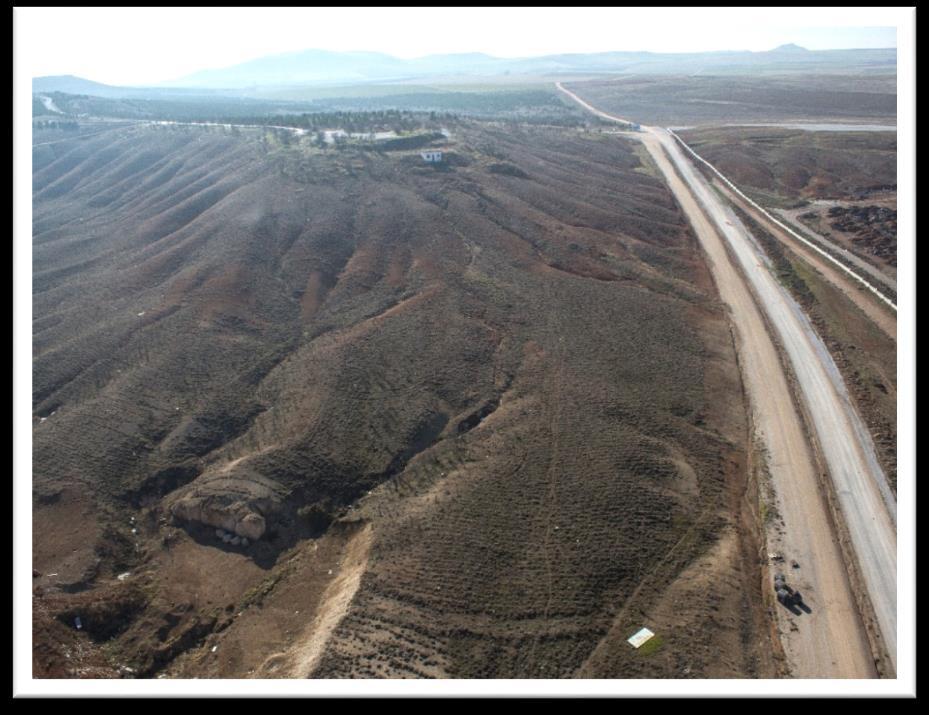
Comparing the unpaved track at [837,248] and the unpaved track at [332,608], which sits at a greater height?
the unpaved track at [837,248]

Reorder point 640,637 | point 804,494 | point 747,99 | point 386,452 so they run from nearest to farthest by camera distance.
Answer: point 640,637 < point 804,494 < point 386,452 < point 747,99

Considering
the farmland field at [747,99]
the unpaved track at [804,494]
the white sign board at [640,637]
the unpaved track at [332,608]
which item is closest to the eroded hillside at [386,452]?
the unpaved track at [332,608]

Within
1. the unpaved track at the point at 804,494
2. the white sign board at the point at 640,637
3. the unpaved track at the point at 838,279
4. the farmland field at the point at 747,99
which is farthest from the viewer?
the farmland field at the point at 747,99

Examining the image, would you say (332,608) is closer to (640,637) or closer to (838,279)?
(640,637)

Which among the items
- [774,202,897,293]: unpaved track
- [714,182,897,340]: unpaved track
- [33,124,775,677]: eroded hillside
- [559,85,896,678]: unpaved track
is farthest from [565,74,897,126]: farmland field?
[559,85,896,678]: unpaved track

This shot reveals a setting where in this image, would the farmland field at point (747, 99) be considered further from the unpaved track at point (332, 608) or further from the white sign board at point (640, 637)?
the white sign board at point (640, 637)

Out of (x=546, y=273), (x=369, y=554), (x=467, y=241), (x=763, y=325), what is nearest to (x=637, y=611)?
(x=369, y=554)

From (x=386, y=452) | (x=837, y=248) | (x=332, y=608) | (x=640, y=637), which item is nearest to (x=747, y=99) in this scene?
(x=837, y=248)
